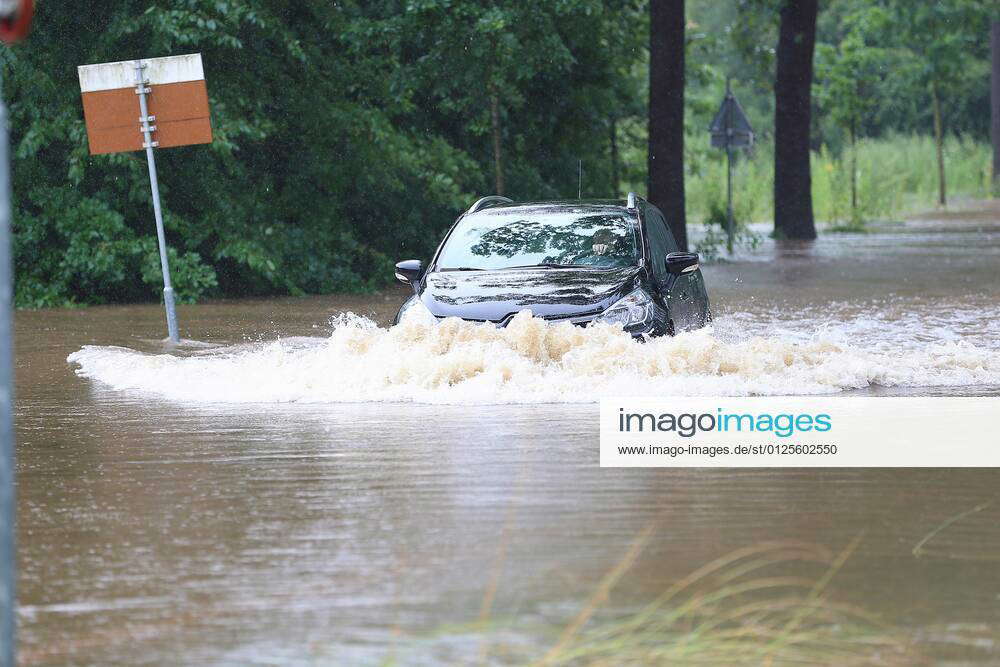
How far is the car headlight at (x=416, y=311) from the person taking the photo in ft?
43.1

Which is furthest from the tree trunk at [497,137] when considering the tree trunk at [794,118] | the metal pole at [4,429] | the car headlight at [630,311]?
the metal pole at [4,429]

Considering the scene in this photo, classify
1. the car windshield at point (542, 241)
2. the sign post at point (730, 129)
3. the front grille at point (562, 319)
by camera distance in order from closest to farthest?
the front grille at point (562, 319), the car windshield at point (542, 241), the sign post at point (730, 129)

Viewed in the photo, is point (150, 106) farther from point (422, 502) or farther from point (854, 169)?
point (854, 169)

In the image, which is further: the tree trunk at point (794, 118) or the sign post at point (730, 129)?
the tree trunk at point (794, 118)

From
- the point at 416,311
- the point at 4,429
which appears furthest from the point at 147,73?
the point at 4,429

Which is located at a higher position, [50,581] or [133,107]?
[133,107]

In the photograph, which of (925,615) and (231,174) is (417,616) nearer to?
(925,615)

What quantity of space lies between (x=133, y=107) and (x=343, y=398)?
6.41m

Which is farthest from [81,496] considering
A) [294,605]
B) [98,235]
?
[98,235]

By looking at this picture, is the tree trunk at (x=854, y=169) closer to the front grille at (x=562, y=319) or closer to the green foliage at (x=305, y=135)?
the green foliage at (x=305, y=135)

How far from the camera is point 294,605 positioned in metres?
6.11

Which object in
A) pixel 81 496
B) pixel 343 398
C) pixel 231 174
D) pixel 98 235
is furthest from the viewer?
pixel 231 174

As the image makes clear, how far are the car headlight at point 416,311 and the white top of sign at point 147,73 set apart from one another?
16.5 ft

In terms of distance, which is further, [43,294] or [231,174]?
[231,174]
